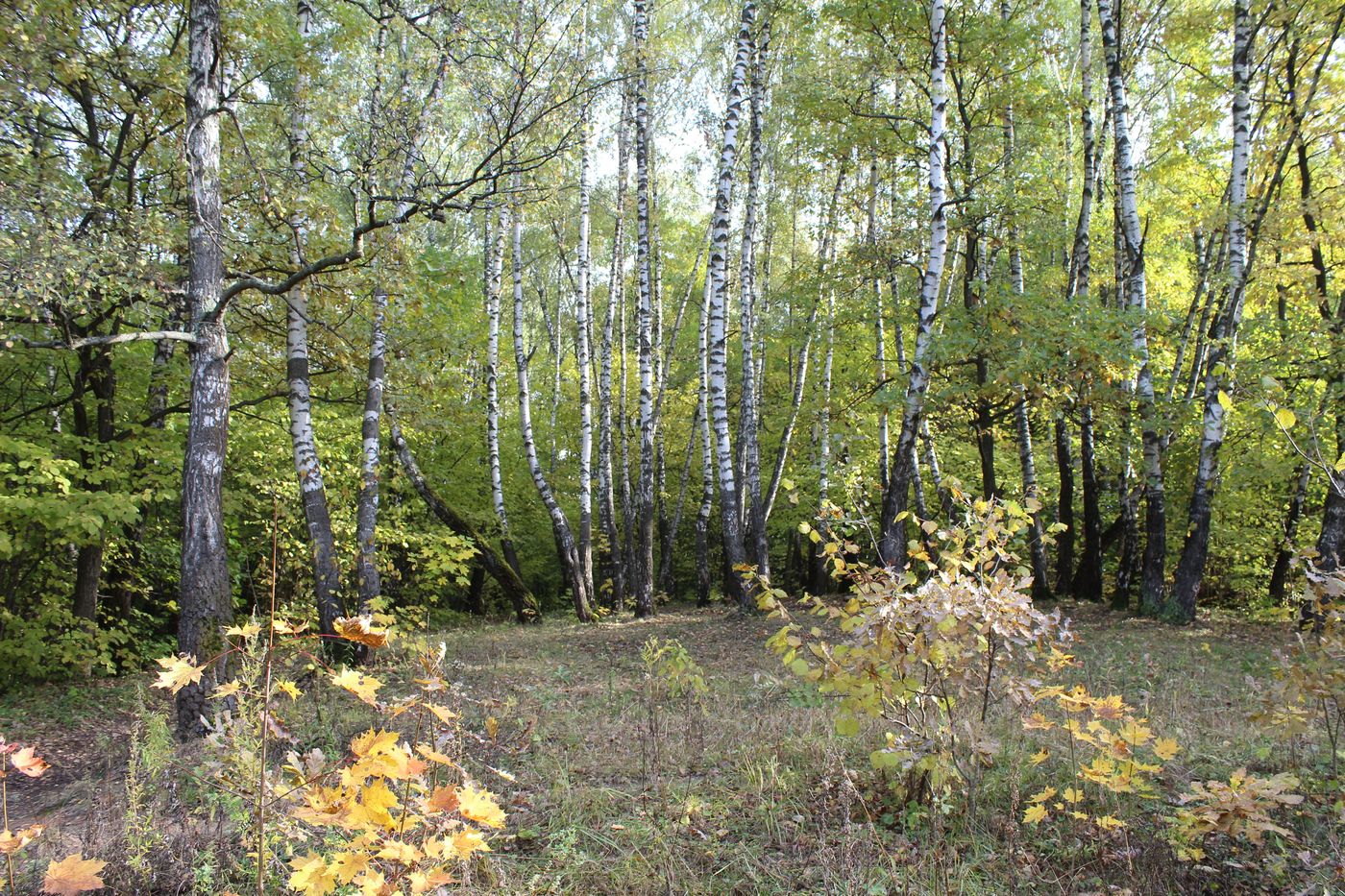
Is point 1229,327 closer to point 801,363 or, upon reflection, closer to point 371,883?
point 801,363

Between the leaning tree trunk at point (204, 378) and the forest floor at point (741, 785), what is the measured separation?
0.62m

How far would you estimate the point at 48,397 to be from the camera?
7910 millimetres

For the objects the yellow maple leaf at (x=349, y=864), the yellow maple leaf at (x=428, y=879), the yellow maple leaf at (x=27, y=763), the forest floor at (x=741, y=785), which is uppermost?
the yellow maple leaf at (x=27, y=763)

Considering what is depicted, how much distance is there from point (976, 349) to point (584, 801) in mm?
7017

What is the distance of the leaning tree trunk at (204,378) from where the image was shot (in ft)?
15.9

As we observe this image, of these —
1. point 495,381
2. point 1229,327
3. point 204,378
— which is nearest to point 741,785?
point 204,378

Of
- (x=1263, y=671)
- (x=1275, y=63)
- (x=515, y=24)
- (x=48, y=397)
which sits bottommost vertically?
(x=1263, y=671)

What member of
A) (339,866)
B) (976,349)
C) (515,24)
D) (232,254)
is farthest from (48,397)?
(976,349)

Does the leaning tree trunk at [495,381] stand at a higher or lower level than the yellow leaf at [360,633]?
higher

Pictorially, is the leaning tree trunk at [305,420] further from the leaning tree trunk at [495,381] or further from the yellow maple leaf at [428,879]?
the yellow maple leaf at [428,879]

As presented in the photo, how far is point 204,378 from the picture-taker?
5.04 meters

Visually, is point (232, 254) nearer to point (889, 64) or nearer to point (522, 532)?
point (889, 64)

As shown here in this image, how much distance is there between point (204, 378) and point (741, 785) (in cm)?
444

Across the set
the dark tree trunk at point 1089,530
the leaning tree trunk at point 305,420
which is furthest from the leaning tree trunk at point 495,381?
the dark tree trunk at point 1089,530
